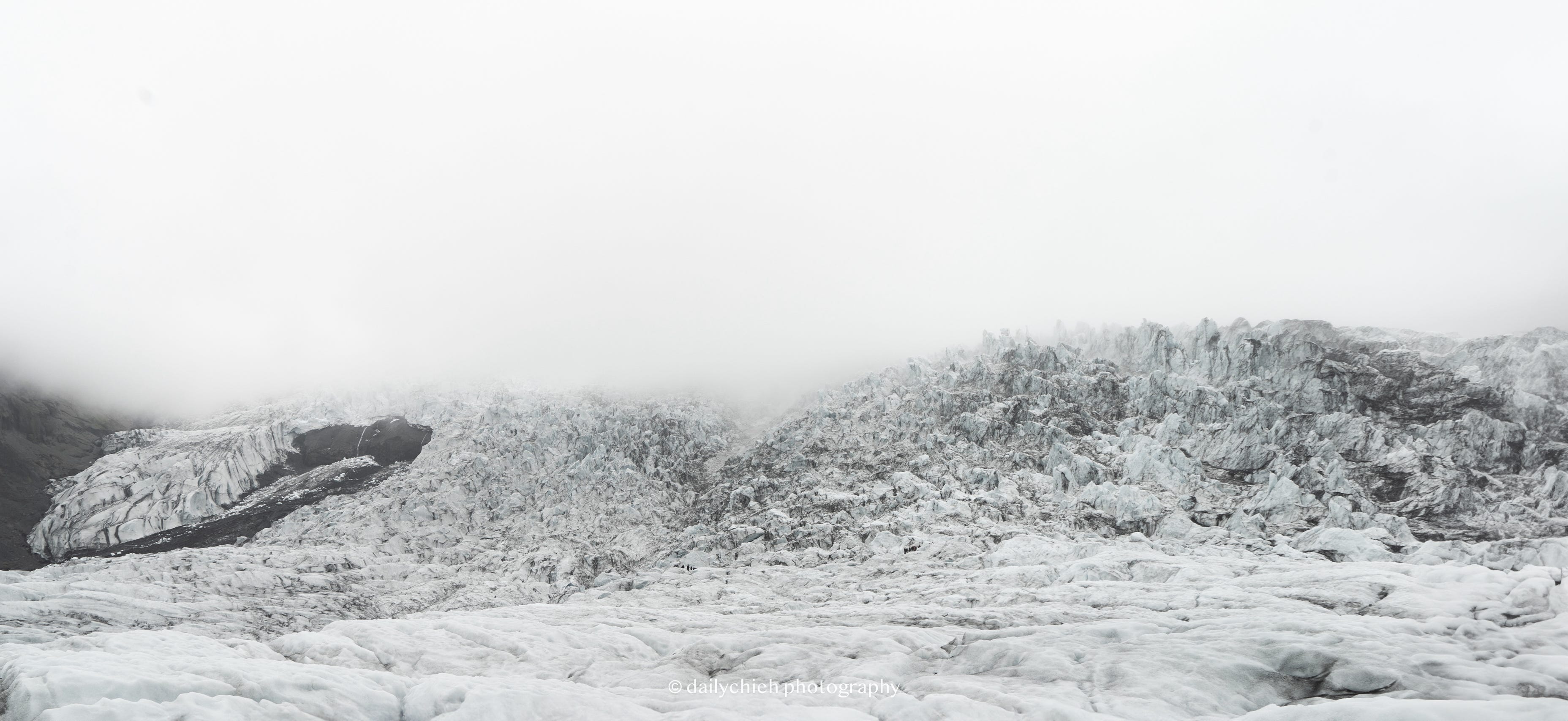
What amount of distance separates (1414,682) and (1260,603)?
15.5 m

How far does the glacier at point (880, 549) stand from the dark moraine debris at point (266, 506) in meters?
0.90

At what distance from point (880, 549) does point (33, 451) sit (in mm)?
167002

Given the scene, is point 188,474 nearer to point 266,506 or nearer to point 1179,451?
point 266,506

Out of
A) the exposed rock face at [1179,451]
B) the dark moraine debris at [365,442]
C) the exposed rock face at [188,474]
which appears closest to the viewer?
the exposed rock face at [1179,451]

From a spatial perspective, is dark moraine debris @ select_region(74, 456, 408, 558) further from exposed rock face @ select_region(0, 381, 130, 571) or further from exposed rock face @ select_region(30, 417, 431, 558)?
exposed rock face @ select_region(0, 381, 130, 571)

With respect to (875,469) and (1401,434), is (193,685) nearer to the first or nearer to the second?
(875,469)

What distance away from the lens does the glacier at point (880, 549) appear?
21.0 meters

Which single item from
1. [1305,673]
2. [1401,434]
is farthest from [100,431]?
[1401,434]

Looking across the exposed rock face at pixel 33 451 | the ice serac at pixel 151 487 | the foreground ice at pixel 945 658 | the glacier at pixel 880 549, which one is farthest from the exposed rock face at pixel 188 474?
the foreground ice at pixel 945 658

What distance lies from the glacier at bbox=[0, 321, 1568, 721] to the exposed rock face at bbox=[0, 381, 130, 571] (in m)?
3.19

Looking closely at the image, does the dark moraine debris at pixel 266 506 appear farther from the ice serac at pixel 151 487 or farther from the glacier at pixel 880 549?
the ice serac at pixel 151 487

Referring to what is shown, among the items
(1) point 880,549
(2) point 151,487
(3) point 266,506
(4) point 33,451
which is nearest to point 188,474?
(2) point 151,487

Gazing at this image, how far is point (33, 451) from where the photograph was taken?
113000 millimetres

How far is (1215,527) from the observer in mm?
62844
